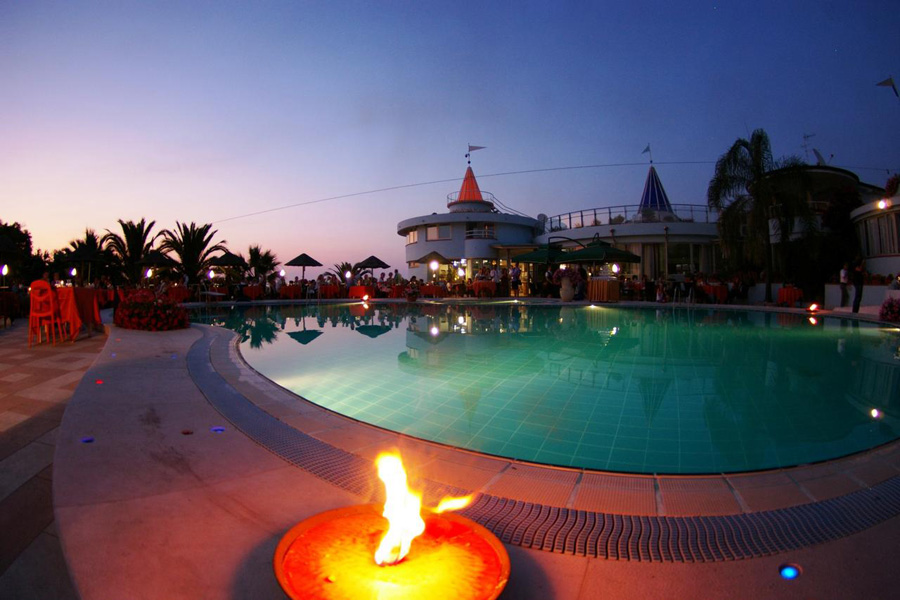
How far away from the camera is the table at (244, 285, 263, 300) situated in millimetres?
19734

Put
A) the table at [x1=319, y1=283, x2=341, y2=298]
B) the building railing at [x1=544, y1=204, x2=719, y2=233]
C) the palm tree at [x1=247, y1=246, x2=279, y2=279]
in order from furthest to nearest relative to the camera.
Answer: the palm tree at [x1=247, y1=246, x2=279, y2=279], the building railing at [x1=544, y1=204, x2=719, y2=233], the table at [x1=319, y1=283, x2=341, y2=298]

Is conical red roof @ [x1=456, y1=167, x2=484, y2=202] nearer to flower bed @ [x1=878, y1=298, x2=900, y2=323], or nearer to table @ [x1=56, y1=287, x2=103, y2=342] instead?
flower bed @ [x1=878, y1=298, x2=900, y2=323]

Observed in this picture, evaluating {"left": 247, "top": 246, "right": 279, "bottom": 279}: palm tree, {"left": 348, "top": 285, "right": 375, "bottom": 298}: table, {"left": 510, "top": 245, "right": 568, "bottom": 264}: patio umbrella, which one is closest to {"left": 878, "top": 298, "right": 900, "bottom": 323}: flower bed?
{"left": 510, "top": 245, "right": 568, "bottom": 264}: patio umbrella

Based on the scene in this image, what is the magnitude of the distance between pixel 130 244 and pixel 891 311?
88.9ft

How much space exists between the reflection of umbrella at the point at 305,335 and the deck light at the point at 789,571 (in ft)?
24.6

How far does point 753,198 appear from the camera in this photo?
16594mm

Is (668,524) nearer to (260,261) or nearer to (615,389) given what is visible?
Answer: (615,389)

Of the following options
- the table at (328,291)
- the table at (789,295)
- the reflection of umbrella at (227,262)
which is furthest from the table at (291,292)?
the table at (789,295)

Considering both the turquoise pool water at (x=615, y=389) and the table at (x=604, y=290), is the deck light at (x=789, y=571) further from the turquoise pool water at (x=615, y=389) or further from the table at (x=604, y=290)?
the table at (x=604, y=290)

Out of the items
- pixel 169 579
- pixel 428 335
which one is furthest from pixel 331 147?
pixel 169 579

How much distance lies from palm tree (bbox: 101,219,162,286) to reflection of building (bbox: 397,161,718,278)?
49.5ft

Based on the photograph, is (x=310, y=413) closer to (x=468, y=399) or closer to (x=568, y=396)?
(x=468, y=399)

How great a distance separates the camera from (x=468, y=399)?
4.29m

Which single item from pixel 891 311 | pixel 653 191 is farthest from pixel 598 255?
pixel 653 191
